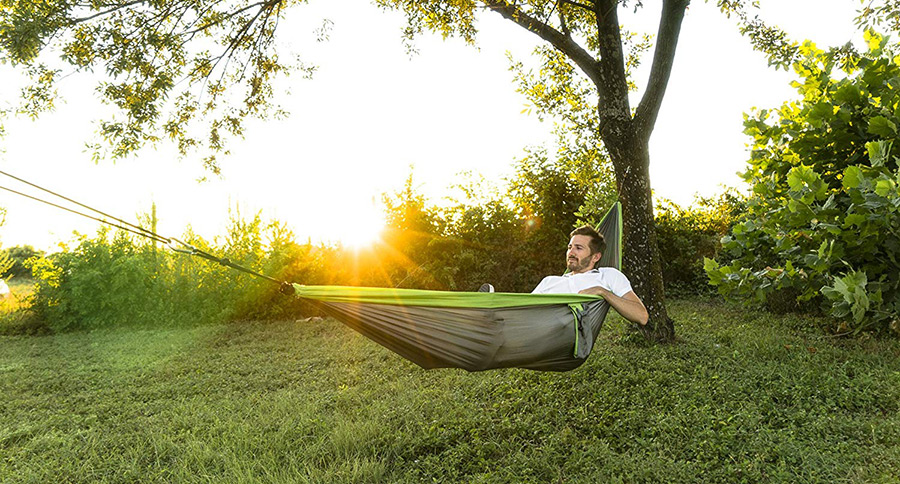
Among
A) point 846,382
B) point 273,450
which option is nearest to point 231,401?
point 273,450

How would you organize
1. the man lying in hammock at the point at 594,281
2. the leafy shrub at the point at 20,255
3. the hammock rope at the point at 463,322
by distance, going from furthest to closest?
1. the leafy shrub at the point at 20,255
2. the man lying in hammock at the point at 594,281
3. the hammock rope at the point at 463,322

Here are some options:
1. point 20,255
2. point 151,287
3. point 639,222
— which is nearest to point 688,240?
point 639,222

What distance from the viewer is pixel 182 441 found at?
3.11 metres

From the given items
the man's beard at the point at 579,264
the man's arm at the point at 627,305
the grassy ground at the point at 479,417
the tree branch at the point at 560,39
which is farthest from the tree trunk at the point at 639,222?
the man's arm at the point at 627,305

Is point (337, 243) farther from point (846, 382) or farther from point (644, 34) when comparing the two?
point (846, 382)

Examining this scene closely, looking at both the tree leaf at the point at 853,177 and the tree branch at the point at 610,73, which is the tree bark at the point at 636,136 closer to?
the tree branch at the point at 610,73

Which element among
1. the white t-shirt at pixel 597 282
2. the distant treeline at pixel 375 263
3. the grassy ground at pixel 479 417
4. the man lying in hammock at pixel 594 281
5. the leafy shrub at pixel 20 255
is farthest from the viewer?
the leafy shrub at pixel 20 255

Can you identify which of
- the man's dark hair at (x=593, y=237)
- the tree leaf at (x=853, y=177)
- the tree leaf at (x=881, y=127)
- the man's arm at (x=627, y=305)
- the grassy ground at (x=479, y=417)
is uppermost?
the tree leaf at (x=881, y=127)

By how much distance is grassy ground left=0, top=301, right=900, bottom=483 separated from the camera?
104 inches

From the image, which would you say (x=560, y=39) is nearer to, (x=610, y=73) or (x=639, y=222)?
(x=610, y=73)

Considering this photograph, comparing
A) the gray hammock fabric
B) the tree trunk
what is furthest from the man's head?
the tree trunk

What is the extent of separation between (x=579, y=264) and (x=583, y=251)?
8cm

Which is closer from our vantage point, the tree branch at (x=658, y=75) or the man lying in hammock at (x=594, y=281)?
the man lying in hammock at (x=594, y=281)

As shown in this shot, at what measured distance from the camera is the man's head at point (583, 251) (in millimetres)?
3145
